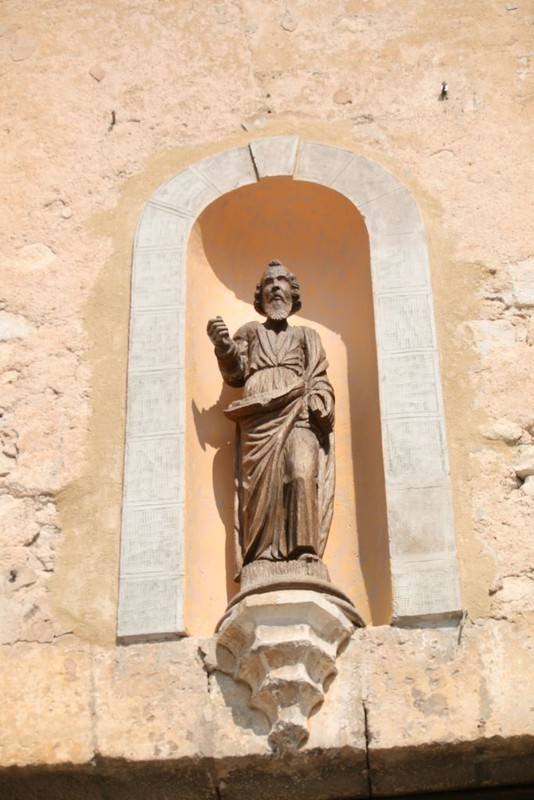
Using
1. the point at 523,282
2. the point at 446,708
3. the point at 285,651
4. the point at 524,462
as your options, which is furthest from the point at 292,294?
the point at 446,708

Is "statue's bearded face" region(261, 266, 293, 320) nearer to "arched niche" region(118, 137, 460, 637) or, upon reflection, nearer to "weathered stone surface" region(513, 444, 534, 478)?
"arched niche" region(118, 137, 460, 637)

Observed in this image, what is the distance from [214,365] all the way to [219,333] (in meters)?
0.40

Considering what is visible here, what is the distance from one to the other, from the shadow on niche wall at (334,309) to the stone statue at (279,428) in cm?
17

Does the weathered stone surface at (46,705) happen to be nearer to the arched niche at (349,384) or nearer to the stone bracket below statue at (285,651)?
the arched niche at (349,384)

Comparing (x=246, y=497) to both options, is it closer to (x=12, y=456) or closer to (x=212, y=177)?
(x=12, y=456)

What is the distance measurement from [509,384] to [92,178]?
2.16 m

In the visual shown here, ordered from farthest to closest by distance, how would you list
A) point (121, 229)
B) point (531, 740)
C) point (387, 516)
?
point (121, 229) → point (387, 516) → point (531, 740)

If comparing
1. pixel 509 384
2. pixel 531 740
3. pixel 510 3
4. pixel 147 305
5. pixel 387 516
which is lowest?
pixel 531 740

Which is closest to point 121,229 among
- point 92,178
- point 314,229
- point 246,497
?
point 92,178

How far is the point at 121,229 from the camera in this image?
6469 mm

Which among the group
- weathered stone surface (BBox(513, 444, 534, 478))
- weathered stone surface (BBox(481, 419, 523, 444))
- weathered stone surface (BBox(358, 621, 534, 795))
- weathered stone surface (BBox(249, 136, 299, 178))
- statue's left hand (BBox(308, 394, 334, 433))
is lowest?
weathered stone surface (BBox(358, 621, 534, 795))

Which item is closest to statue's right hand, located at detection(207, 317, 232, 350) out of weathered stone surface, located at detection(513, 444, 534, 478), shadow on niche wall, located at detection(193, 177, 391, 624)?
shadow on niche wall, located at detection(193, 177, 391, 624)

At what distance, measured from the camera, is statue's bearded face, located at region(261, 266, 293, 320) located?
6.22 m

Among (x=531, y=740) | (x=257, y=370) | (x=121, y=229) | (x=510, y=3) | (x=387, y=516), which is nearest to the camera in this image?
(x=531, y=740)
